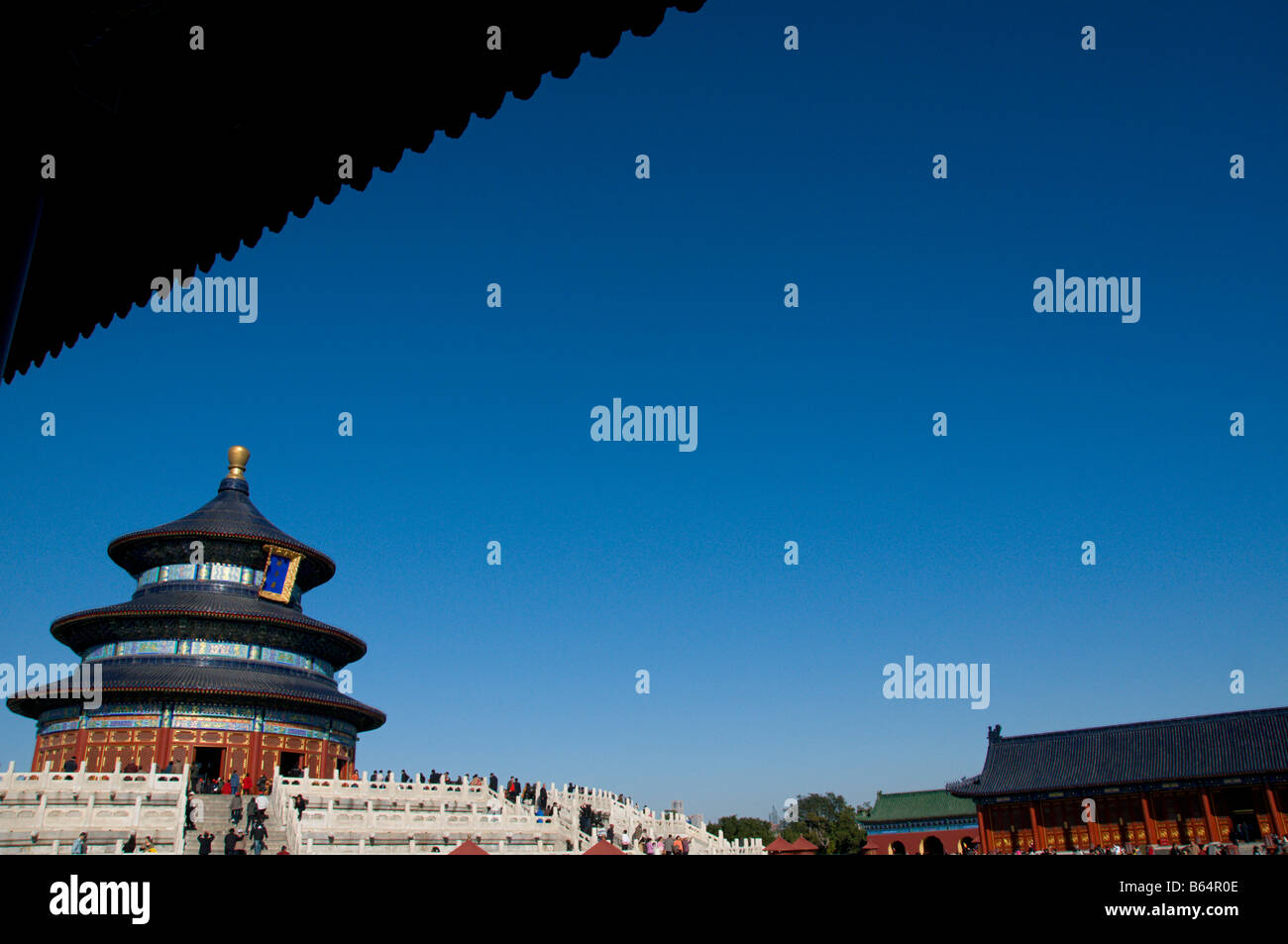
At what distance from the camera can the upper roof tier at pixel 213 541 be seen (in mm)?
35375

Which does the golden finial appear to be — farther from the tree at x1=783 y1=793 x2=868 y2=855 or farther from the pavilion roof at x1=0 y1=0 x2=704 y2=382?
the pavilion roof at x1=0 y1=0 x2=704 y2=382

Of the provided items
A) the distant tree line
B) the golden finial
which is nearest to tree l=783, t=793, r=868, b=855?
the distant tree line

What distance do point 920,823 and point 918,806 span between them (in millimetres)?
1891

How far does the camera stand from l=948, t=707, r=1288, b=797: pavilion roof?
37.0 m

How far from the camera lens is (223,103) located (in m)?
3.99

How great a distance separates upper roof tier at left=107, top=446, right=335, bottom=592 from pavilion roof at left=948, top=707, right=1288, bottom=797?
118 feet

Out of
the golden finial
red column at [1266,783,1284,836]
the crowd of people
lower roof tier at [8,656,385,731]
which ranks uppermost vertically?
the golden finial

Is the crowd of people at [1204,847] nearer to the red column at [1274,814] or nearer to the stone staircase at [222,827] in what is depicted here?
the red column at [1274,814]

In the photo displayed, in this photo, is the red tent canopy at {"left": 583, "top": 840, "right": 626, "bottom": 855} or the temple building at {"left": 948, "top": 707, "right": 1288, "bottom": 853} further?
the temple building at {"left": 948, "top": 707, "right": 1288, "bottom": 853}

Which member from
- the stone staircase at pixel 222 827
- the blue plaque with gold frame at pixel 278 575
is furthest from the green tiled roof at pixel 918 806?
the stone staircase at pixel 222 827

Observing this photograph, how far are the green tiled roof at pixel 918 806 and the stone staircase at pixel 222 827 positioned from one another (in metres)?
39.3

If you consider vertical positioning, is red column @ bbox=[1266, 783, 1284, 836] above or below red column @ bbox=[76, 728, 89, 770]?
below
